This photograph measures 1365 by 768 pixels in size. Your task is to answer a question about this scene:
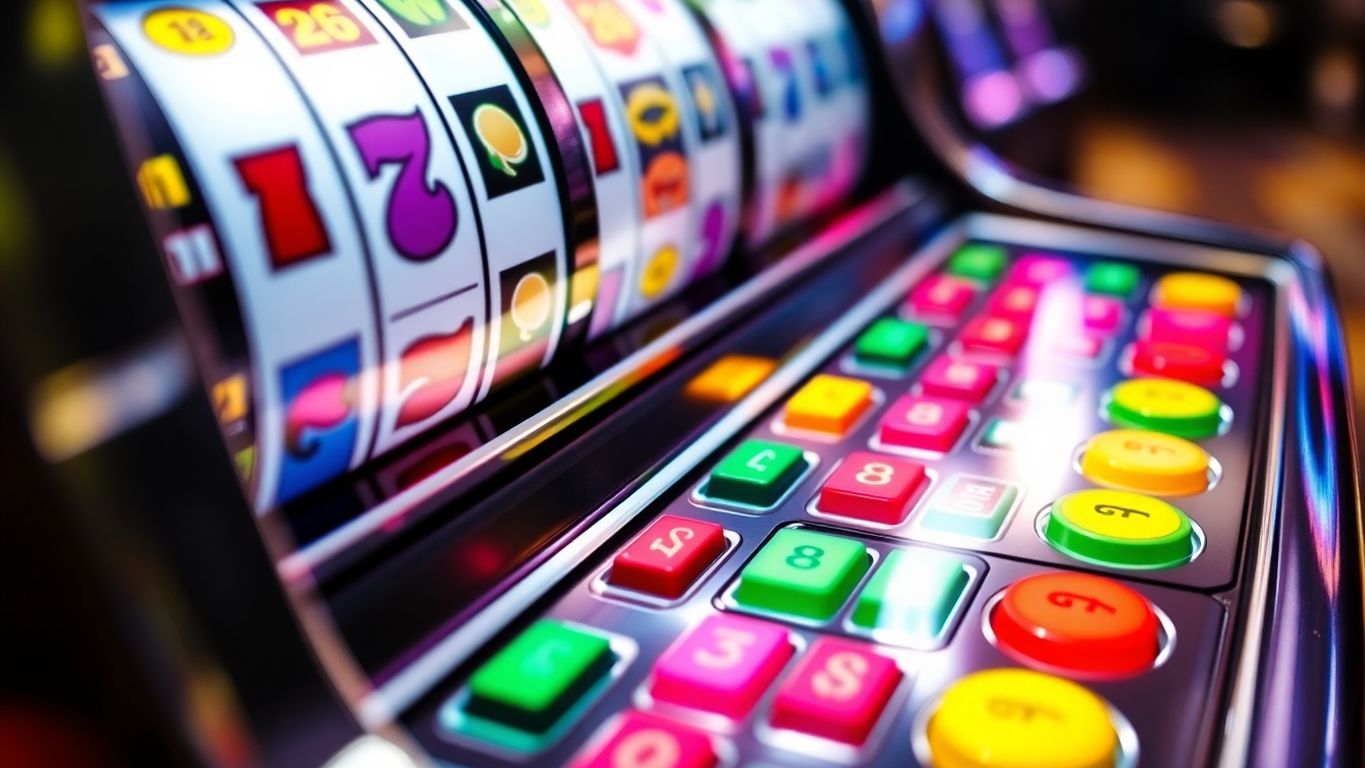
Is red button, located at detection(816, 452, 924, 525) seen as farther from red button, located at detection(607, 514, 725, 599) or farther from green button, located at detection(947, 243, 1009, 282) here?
green button, located at detection(947, 243, 1009, 282)

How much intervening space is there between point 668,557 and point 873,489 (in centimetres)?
15

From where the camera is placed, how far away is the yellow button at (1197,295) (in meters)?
1.06

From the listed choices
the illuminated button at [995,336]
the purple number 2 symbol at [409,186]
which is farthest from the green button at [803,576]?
the illuminated button at [995,336]

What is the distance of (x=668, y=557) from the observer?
0.61 meters

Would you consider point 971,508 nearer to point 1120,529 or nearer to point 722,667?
point 1120,529

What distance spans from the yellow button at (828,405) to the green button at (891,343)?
2.5 inches

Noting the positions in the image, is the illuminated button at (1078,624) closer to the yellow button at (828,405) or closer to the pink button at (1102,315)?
the yellow button at (828,405)

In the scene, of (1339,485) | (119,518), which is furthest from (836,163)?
(119,518)

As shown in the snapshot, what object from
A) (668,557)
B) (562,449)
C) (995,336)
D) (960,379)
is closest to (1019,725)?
(668,557)

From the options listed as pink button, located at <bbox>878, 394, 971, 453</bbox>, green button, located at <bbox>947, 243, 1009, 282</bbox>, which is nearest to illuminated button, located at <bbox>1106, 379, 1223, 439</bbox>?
pink button, located at <bbox>878, 394, 971, 453</bbox>

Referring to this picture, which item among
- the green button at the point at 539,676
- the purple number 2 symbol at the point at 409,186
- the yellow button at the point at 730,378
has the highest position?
the purple number 2 symbol at the point at 409,186

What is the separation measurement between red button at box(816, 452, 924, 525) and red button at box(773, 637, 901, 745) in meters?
0.15

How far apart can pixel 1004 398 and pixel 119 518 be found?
25.2 inches

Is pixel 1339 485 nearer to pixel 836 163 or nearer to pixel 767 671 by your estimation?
pixel 767 671
